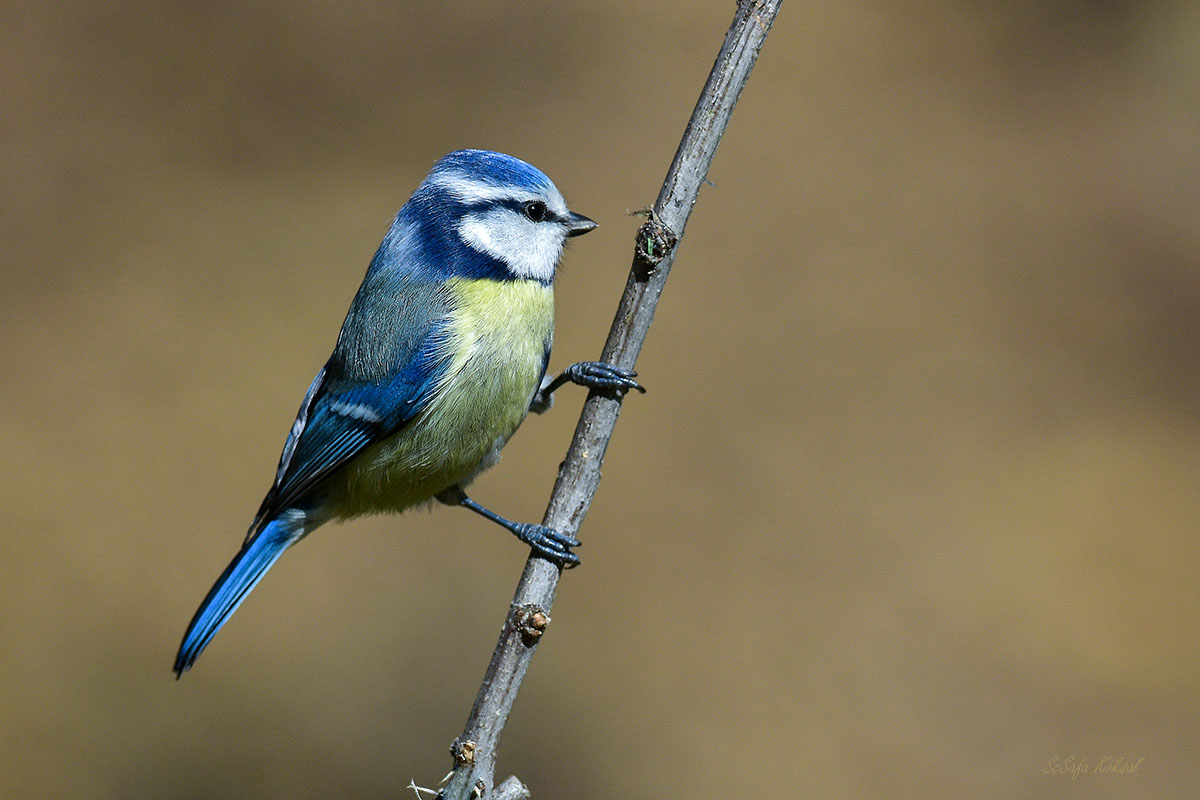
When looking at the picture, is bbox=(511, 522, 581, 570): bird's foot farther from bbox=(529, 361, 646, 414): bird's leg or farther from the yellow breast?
the yellow breast

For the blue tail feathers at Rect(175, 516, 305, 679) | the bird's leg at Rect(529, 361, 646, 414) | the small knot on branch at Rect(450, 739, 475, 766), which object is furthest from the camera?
the blue tail feathers at Rect(175, 516, 305, 679)

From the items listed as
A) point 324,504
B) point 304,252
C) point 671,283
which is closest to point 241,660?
point 324,504

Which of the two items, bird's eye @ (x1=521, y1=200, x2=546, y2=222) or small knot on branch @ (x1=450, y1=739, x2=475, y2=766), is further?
bird's eye @ (x1=521, y1=200, x2=546, y2=222)

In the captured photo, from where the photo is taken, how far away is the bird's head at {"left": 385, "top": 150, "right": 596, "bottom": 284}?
2.90 meters

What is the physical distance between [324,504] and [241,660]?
6.51 feet

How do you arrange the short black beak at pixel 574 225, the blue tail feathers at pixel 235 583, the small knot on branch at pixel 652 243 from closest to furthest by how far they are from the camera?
the small knot on branch at pixel 652 243
the blue tail feathers at pixel 235 583
the short black beak at pixel 574 225

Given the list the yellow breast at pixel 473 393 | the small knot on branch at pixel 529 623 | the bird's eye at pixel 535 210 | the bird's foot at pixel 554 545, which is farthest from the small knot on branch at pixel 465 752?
the bird's eye at pixel 535 210

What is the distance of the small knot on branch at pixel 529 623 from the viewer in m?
2.17

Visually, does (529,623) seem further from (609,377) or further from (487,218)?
(487,218)

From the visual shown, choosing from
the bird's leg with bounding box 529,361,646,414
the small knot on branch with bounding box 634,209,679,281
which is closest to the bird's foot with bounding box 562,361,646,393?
the bird's leg with bounding box 529,361,646,414

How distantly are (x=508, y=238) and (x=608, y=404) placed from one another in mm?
763

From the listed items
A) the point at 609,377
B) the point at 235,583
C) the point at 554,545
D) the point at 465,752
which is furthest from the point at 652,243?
the point at 235,583

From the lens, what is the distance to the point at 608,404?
94.7 inches

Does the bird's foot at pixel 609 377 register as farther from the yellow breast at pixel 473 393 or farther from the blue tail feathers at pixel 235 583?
the blue tail feathers at pixel 235 583
